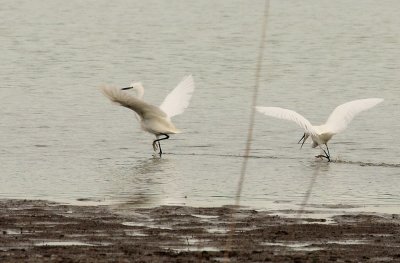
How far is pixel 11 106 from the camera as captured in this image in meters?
23.8

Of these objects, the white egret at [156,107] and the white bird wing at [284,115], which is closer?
the white bird wing at [284,115]

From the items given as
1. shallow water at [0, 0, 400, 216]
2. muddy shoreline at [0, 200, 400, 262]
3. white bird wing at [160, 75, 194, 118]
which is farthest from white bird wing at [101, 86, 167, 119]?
muddy shoreline at [0, 200, 400, 262]

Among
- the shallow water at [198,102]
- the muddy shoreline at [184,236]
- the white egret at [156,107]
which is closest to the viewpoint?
the muddy shoreline at [184,236]

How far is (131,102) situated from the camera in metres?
17.8

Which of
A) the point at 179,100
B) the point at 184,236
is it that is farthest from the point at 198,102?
the point at 184,236

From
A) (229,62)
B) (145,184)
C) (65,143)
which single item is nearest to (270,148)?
(65,143)

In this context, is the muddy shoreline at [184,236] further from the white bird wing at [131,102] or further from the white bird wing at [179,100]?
the white bird wing at [179,100]

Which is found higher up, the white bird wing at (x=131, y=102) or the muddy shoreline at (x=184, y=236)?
the muddy shoreline at (x=184, y=236)

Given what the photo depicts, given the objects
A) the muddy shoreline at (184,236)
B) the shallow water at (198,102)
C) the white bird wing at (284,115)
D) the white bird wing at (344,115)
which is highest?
the muddy shoreline at (184,236)

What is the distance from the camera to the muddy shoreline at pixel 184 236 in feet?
31.6

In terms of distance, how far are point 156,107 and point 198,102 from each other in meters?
6.67

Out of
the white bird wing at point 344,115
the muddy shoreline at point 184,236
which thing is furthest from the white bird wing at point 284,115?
the muddy shoreline at point 184,236

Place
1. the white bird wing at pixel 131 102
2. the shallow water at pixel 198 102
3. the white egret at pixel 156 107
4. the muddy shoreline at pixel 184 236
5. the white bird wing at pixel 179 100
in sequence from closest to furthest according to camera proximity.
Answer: the muddy shoreline at pixel 184 236 < the shallow water at pixel 198 102 < the white bird wing at pixel 131 102 < the white egret at pixel 156 107 < the white bird wing at pixel 179 100

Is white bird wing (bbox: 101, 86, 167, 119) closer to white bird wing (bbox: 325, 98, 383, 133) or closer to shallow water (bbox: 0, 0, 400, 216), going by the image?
shallow water (bbox: 0, 0, 400, 216)
